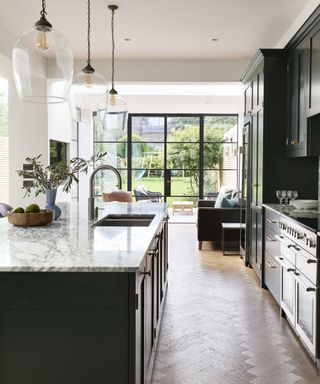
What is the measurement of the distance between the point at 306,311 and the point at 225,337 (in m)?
0.73

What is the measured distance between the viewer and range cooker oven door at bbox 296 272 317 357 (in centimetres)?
295

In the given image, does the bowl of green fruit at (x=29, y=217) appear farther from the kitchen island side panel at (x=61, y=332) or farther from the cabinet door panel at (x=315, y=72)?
Result: the cabinet door panel at (x=315, y=72)

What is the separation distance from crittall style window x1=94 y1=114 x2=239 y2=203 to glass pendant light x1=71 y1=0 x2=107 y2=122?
8.89 metres

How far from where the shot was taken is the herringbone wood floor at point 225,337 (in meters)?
2.93

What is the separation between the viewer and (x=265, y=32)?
5.93 metres

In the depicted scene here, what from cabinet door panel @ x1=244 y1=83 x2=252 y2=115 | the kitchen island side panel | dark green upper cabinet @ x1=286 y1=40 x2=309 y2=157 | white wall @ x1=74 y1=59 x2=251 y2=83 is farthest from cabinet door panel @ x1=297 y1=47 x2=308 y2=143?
the kitchen island side panel

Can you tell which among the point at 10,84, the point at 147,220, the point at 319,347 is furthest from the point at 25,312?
the point at 10,84

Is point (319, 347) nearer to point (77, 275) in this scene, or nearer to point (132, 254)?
point (132, 254)

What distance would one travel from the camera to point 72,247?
2.29 meters

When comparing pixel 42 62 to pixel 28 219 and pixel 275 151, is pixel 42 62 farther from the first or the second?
pixel 275 151

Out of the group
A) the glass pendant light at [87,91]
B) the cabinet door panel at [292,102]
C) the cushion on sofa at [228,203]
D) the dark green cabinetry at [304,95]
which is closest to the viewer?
the glass pendant light at [87,91]

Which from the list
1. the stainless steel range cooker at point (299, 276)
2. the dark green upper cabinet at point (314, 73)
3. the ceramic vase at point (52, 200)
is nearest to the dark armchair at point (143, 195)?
the stainless steel range cooker at point (299, 276)

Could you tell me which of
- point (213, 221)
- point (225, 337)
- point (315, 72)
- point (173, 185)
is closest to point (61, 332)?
point (225, 337)

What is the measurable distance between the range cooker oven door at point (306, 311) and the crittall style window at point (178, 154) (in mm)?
9414
